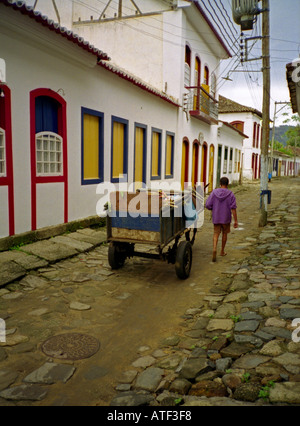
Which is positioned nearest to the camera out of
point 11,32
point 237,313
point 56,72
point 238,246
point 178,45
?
point 237,313

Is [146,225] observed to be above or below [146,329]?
above

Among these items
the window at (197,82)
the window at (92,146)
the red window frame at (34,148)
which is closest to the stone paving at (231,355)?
the red window frame at (34,148)

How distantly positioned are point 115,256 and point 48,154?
292 centimetres

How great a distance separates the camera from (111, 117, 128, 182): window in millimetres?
10547

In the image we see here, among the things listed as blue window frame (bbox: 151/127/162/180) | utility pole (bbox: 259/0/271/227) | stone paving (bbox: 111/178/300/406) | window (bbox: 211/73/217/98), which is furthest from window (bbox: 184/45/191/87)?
stone paving (bbox: 111/178/300/406)

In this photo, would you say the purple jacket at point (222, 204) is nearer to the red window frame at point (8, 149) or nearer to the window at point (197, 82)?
the red window frame at point (8, 149)

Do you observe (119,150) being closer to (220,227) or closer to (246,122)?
(220,227)

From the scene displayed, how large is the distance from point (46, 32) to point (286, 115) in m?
45.6

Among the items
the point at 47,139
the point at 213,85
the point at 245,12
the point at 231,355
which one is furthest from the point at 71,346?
the point at 213,85

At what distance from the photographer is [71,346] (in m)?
3.79

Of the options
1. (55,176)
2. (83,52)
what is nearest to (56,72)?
(83,52)

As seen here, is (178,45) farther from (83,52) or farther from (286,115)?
(286,115)

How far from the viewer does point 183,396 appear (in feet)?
9.56

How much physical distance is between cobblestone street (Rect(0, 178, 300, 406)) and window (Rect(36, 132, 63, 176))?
1.57 metres
